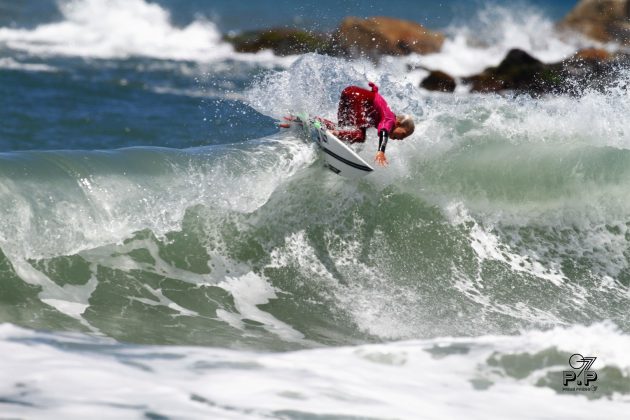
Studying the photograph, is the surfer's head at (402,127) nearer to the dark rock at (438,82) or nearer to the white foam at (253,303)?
the white foam at (253,303)

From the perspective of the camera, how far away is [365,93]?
976cm

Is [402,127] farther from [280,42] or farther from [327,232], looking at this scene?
[280,42]

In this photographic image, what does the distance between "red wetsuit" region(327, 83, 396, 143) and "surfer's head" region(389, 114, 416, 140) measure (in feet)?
0.24

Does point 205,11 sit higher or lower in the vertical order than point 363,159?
higher

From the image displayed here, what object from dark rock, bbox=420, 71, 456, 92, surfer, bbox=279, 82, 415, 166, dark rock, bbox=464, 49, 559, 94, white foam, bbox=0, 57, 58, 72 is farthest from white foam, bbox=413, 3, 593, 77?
surfer, bbox=279, 82, 415, 166

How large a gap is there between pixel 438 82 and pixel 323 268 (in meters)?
17.8

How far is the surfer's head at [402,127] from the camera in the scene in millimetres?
9484

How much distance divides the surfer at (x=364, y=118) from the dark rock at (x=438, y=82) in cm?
1597

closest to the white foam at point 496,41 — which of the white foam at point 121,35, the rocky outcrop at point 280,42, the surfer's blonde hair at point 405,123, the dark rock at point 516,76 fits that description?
the dark rock at point 516,76

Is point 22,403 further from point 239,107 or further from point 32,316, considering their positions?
point 239,107

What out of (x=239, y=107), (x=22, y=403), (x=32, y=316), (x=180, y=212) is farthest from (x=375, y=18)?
(x=22, y=403)

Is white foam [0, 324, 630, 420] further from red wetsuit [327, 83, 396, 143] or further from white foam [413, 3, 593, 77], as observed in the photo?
white foam [413, 3, 593, 77]

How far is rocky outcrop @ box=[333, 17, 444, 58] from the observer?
2859cm

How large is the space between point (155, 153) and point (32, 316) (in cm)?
298
